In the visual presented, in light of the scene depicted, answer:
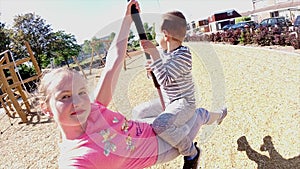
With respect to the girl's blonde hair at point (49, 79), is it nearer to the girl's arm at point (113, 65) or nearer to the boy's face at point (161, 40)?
the girl's arm at point (113, 65)

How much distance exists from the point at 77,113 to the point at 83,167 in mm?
228

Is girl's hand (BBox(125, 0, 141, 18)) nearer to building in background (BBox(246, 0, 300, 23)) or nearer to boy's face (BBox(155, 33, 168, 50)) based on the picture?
boy's face (BBox(155, 33, 168, 50))

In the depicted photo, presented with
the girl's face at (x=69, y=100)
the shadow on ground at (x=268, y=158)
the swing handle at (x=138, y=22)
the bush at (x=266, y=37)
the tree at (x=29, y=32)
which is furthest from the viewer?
the tree at (x=29, y=32)

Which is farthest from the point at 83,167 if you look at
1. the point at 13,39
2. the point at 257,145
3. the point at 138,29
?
the point at 13,39

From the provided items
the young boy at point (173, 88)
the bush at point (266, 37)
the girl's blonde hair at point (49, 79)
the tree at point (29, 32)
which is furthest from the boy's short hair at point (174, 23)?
the tree at point (29, 32)

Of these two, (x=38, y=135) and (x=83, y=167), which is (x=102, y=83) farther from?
(x=38, y=135)

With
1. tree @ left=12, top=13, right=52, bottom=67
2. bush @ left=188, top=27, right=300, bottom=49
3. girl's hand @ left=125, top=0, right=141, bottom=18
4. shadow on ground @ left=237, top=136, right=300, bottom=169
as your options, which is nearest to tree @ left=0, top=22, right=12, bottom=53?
tree @ left=12, top=13, right=52, bottom=67

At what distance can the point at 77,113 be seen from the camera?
1270 mm

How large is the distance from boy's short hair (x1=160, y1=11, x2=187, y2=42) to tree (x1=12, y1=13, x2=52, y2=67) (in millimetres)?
18370

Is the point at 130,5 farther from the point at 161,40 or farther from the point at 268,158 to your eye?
the point at 268,158

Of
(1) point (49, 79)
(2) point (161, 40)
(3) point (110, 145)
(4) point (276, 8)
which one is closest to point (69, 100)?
(1) point (49, 79)

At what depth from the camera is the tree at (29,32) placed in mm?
19344

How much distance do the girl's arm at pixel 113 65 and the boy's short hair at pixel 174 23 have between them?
0.19 metres

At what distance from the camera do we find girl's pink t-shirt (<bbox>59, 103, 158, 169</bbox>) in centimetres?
125
